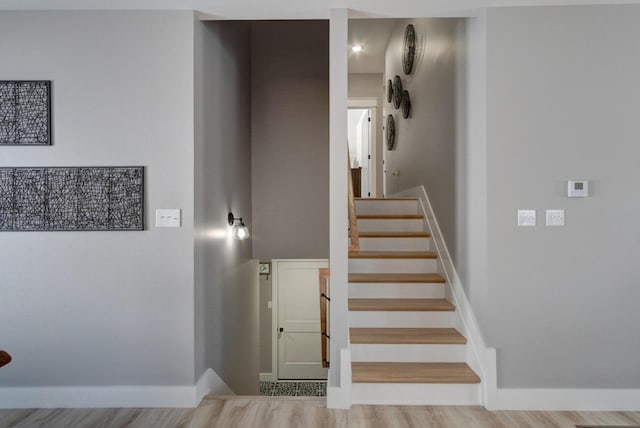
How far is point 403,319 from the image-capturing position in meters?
3.30

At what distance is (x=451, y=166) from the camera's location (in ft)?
11.7

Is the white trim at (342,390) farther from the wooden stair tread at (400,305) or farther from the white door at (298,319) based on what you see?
the white door at (298,319)

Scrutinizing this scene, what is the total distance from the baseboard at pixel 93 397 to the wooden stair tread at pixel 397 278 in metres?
1.57

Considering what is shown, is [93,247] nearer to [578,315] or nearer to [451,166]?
[451,166]

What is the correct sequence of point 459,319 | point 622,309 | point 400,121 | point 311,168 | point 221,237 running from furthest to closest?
point 400,121
point 311,168
point 221,237
point 459,319
point 622,309

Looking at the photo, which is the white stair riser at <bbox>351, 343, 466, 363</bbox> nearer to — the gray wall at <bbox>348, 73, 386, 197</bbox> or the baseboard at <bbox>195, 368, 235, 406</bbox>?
the baseboard at <bbox>195, 368, 235, 406</bbox>

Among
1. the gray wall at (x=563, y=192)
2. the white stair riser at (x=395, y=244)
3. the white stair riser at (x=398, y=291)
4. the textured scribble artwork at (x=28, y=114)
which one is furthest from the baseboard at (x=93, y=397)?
the gray wall at (x=563, y=192)

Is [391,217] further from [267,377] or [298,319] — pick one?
[267,377]

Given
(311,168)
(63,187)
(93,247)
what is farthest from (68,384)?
(311,168)

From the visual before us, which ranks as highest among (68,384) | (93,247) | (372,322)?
(93,247)

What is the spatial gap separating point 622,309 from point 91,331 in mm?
3535

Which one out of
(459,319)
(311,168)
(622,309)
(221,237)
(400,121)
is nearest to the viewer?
(622,309)

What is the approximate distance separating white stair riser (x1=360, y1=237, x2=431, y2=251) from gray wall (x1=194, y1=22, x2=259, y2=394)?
130cm

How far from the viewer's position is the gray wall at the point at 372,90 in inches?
311
